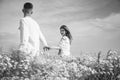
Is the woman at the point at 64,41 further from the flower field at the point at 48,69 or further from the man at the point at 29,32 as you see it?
the flower field at the point at 48,69

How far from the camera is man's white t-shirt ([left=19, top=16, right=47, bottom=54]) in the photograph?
671 cm

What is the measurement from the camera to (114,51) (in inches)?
258

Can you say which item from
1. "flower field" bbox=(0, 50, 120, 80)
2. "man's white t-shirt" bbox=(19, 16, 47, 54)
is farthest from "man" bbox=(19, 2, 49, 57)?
"flower field" bbox=(0, 50, 120, 80)

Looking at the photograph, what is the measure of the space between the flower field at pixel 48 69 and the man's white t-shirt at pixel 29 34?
2.65ft

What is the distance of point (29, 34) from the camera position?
7023mm

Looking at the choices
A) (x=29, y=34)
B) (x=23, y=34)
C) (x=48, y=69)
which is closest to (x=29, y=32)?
(x=29, y=34)

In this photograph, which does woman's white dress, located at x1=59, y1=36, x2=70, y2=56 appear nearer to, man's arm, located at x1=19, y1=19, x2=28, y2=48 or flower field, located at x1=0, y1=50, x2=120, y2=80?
man's arm, located at x1=19, y1=19, x2=28, y2=48

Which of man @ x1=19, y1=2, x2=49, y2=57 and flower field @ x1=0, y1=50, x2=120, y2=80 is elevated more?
man @ x1=19, y1=2, x2=49, y2=57

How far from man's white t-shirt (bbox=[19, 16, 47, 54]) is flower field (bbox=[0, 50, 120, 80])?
2.65 feet

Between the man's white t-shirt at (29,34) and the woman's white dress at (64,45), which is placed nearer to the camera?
the man's white t-shirt at (29,34)

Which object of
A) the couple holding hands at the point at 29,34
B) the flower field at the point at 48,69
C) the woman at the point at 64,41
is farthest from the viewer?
the woman at the point at 64,41

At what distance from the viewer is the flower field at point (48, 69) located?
4895mm

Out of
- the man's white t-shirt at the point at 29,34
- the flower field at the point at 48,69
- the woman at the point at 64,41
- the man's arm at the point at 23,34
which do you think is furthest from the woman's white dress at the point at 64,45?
the flower field at the point at 48,69

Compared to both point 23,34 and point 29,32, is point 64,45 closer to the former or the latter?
point 29,32
